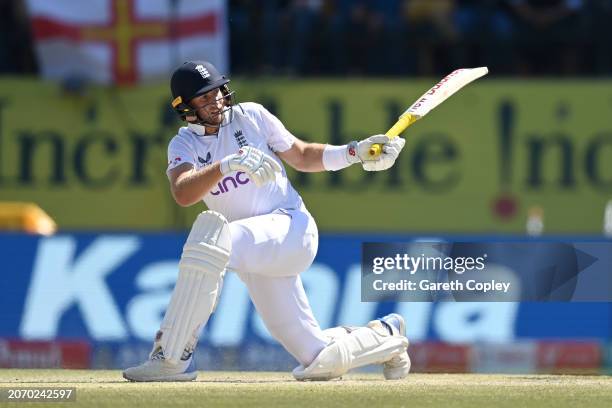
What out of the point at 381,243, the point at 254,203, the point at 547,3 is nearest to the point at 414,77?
the point at 547,3

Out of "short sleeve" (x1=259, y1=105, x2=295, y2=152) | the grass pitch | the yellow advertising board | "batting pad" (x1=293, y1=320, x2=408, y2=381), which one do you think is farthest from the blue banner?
the yellow advertising board

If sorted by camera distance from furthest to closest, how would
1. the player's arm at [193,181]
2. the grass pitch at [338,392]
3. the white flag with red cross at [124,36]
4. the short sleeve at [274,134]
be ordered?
1. the white flag with red cross at [124,36]
2. the short sleeve at [274,134]
3. the player's arm at [193,181]
4. the grass pitch at [338,392]

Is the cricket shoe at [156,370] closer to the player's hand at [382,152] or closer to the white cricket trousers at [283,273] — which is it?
the white cricket trousers at [283,273]

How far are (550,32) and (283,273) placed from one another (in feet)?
21.0

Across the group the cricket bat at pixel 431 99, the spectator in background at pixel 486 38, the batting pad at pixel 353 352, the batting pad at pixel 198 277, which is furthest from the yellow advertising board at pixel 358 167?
the batting pad at pixel 198 277

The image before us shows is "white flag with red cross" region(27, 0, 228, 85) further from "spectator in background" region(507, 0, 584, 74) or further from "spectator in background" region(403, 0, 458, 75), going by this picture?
"spectator in background" region(507, 0, 584, 74)

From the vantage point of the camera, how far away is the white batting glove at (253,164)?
20.0 ft

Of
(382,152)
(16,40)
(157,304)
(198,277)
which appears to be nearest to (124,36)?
(16,40)

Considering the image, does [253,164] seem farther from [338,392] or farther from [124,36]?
[124,36]

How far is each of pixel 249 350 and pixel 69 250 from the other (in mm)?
1278

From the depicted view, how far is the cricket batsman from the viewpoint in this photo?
A: 20.4 feet

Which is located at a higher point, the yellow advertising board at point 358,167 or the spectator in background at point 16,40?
the spectator in background at point 16,40

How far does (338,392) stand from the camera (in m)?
6.01

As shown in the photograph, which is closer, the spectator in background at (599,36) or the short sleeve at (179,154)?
the short sleeve at (179,154)
